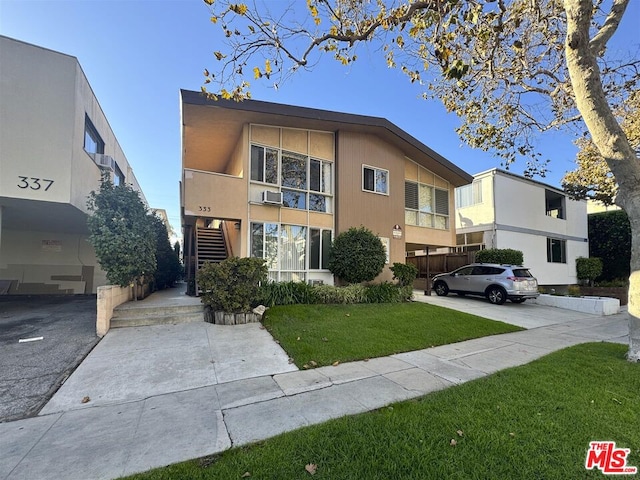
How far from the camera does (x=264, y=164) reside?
11.1m

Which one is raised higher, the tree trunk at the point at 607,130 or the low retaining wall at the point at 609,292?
the tree trunk at the point at 607,130

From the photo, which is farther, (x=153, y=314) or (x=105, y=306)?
(x=153, y=314)

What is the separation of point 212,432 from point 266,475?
3.23 feet

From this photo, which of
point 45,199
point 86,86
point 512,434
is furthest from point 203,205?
point 512,434

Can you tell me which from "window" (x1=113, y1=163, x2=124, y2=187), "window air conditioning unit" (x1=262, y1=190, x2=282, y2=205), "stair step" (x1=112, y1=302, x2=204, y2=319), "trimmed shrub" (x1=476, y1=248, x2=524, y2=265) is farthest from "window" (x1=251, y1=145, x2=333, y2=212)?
"window" (x1=113, y1=163, x2=124, y2=187)

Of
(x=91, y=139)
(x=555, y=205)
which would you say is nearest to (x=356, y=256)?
(x=91, y=139)

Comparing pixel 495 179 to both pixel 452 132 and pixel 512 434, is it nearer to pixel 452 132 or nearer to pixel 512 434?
pixel 452 132

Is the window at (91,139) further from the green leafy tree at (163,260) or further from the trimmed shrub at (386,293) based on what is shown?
the trimmed shrub at (386,293)

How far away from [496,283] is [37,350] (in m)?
14.4

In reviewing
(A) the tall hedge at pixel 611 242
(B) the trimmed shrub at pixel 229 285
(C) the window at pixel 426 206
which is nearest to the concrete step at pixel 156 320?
(B) the trimmed shrub at pixel 229 285

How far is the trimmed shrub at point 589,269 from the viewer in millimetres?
20016

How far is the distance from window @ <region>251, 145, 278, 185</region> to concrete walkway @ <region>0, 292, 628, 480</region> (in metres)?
5.70

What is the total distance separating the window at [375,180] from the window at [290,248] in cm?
287

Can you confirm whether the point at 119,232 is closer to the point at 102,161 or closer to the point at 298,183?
the point at 102,161
